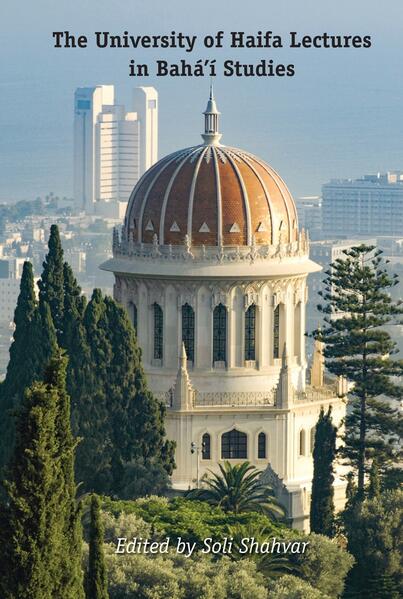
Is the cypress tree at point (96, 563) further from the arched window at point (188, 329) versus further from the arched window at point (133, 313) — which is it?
the arched window at point (133, 313)

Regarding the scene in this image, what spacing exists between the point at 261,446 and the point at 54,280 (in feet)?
22.7

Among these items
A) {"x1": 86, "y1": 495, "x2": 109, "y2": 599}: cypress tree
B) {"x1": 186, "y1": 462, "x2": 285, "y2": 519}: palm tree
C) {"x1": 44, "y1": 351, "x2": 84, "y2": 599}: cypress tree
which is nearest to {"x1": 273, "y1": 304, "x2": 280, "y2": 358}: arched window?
{"x1": 186, "y1": 462, "x2": 285, "y2": 519}: palm tree

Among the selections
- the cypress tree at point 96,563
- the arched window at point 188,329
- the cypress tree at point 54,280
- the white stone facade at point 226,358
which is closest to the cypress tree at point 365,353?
the white stone facade at point 226,358

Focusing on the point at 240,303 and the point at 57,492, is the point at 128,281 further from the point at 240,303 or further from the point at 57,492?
the point at 57,492

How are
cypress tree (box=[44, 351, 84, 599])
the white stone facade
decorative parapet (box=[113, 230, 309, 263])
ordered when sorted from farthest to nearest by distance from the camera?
decorative parapet (box=[113, 230, 309, 263]) → the white stone facade → cypress tree (box=[44, 351, 84, 599])

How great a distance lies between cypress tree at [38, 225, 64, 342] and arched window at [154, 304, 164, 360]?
103 inches

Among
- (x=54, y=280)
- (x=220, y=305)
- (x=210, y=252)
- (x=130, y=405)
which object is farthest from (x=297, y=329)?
(x=130, y=405)

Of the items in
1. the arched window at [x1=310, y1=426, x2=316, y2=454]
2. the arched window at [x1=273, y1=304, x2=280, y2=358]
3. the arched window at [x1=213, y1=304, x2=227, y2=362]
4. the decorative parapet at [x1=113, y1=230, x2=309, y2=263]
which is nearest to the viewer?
the decorative parapet at [x1=113, y1=230, x2=309, y2=263]

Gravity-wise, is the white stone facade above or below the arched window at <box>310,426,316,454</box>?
above

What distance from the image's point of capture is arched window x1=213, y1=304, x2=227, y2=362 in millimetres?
70375

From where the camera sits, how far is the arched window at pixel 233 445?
69.8 m

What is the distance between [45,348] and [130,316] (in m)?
6.17

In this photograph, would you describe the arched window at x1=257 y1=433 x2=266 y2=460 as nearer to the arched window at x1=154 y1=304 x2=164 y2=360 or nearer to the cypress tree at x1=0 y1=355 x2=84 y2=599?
the arched window at x1=154 y1=304 x2=164 y2=360

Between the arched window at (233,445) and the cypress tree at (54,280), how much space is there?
5344mm
